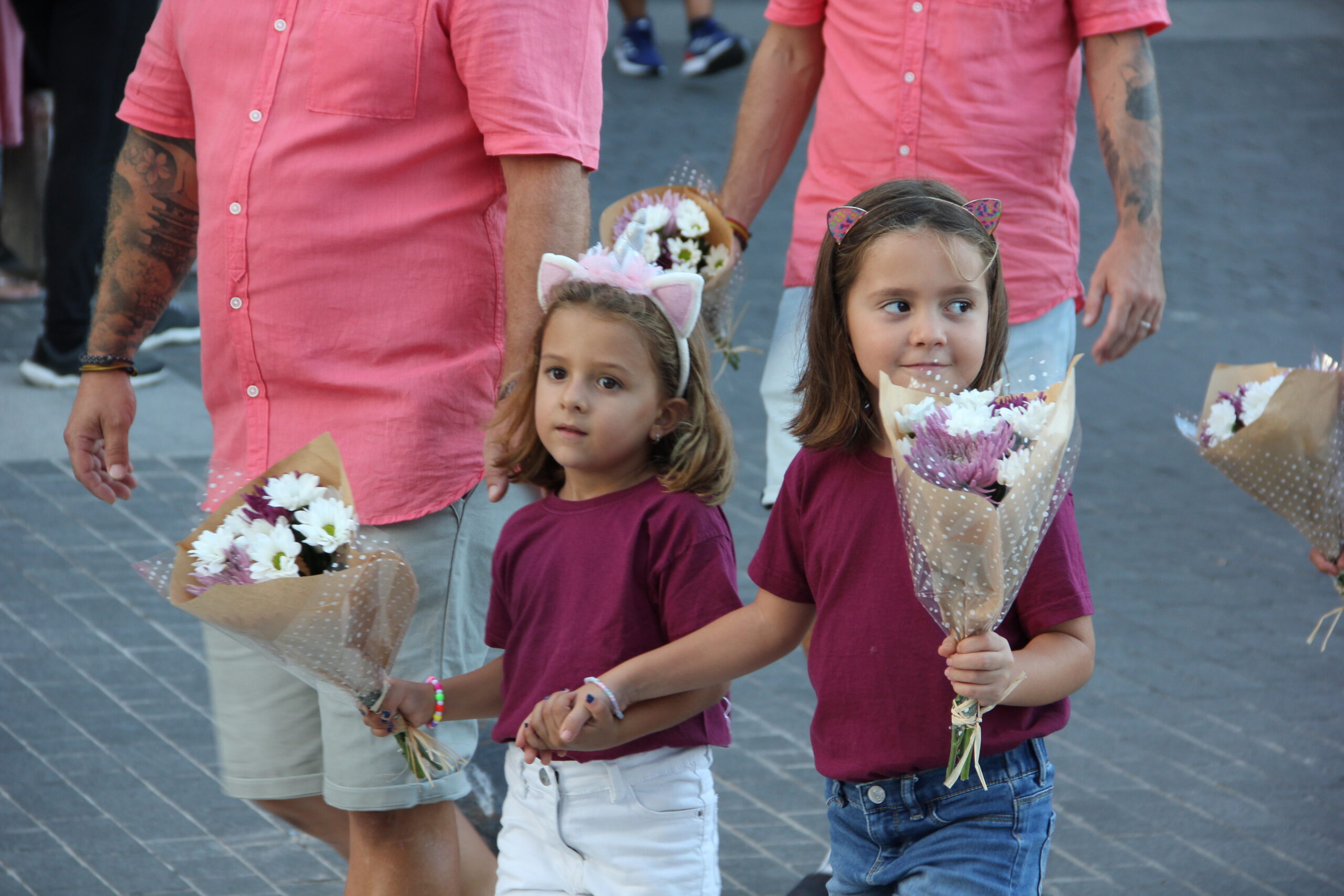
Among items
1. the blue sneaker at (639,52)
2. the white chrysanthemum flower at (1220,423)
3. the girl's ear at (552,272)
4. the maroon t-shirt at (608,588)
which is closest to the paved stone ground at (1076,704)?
the maroon t-shirt at (608,588)

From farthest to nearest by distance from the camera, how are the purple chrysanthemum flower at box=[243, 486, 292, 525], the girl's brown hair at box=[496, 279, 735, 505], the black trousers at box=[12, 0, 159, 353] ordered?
the black trousers at box=[12, 0, 159, 353], the girl's brown hair at box=[496, 279, 735, 505], the purple chrysanthemum flower at box=[243, 486, 292, 525]

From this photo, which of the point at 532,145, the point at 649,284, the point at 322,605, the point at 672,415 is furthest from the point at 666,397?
the point at 322,605

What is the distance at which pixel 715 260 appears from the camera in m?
3.48

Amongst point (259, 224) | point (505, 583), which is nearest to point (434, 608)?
point (505, 583)

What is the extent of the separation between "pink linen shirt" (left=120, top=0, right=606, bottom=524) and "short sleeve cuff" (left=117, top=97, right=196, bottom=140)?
0.22 meters

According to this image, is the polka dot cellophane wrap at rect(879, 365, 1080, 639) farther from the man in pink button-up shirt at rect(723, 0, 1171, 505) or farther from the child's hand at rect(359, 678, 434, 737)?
the man in pink button-up shirt at rect(723, 0, 1171, 505)

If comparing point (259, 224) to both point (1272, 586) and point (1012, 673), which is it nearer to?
point (1012, 673)

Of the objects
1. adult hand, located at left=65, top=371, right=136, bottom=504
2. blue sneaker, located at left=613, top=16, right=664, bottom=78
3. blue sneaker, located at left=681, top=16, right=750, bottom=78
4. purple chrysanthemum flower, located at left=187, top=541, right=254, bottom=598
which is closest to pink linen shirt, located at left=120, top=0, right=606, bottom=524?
purple chrysanthemum flower, located at left=187, top=541, right=254, bottom=598

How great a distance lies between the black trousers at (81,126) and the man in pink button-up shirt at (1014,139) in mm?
4475

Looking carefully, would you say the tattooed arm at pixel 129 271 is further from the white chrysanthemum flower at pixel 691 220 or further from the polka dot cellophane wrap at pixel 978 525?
the polka dot cellophane wrap at pixel 978 525

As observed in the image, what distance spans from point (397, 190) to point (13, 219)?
22.8 ft

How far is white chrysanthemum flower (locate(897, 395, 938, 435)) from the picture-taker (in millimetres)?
2107

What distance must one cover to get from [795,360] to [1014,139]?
0.75 meters

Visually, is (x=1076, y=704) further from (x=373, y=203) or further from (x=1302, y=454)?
(x=373, y=203)
